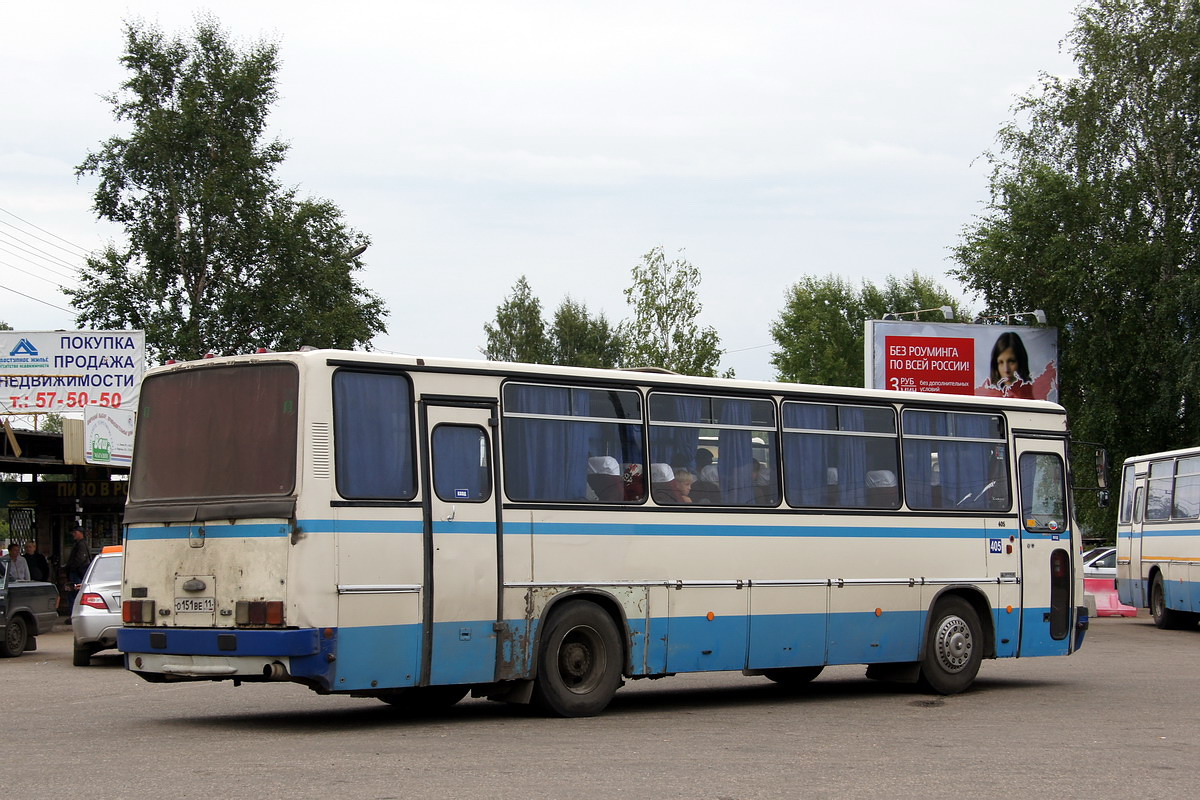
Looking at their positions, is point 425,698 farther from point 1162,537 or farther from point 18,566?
point 1162,537

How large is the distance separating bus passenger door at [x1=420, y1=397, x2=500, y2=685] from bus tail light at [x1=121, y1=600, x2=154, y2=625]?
2.28 meters

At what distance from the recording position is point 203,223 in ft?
166

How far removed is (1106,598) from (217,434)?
28167 mm

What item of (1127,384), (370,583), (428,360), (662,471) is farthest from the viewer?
(1127,384)

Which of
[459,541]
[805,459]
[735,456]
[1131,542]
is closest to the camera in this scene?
[459,541]

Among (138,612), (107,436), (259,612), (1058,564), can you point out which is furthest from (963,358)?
(259,612)

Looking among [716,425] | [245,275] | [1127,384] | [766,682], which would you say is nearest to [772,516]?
[716,425]

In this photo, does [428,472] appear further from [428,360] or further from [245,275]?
[245,275]

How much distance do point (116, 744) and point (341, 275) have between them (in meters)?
43.2

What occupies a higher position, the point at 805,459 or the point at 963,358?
the point at 963,358

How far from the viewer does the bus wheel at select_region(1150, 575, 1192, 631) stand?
98.6ft

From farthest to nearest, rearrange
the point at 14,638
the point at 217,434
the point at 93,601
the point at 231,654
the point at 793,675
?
the point at 14,638, the point at 93,601, the point at 793,675, the point at 217,434, the point at 231,654

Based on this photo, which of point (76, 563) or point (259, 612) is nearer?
point (259, 612)

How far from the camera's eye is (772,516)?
15.0 meters
